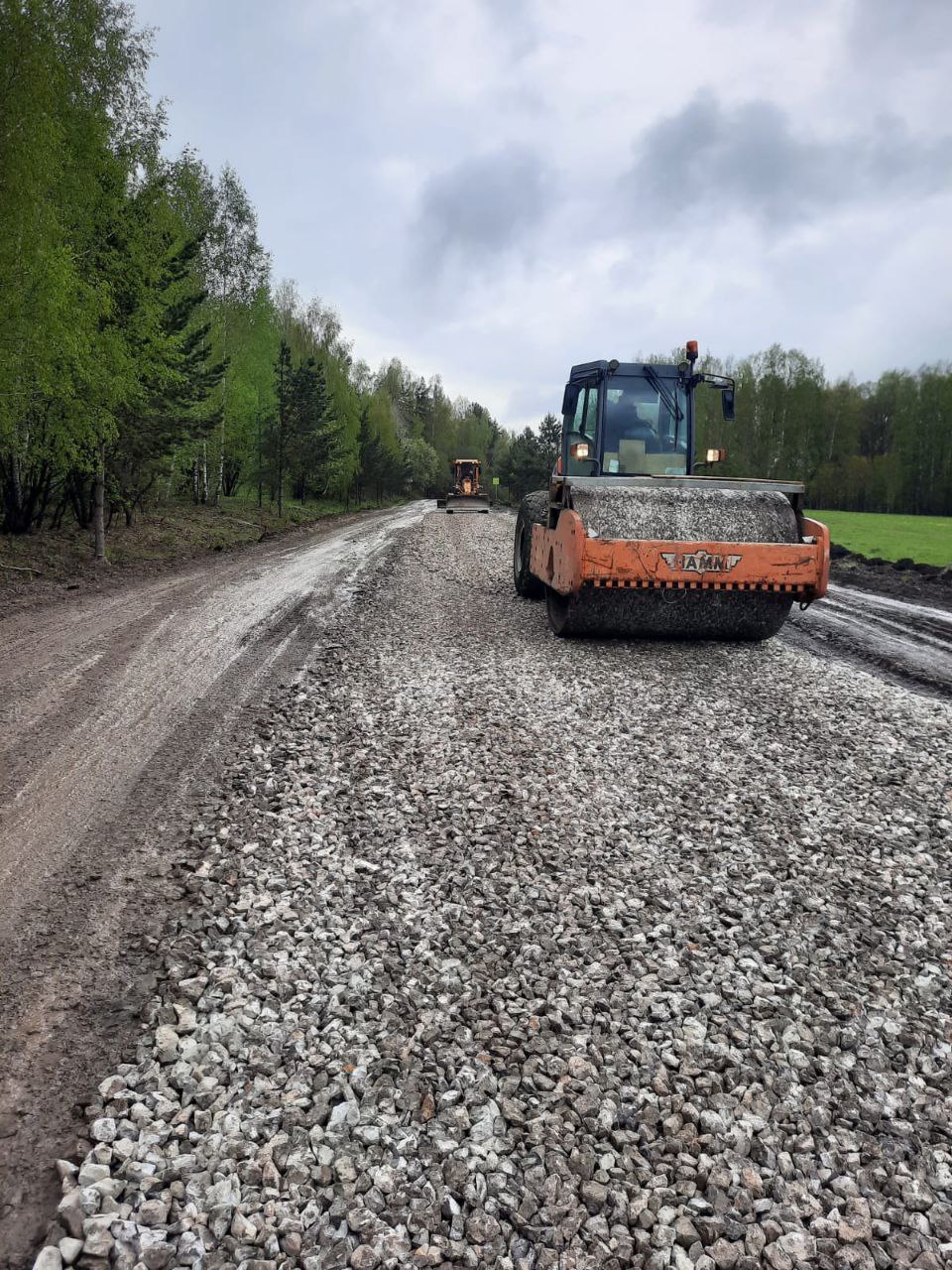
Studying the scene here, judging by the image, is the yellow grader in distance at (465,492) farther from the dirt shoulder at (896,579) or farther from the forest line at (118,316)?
the dirt shoulder at (896,579)

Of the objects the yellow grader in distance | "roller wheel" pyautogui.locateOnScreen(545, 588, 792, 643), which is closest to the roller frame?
"roller wheel" pyautogui.locateOnScreen(545, 588, 792, 643)

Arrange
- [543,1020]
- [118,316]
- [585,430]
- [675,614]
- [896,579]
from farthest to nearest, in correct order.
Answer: [896,579]
[118,316]
[585,430]
[675,614]
[543,1020]

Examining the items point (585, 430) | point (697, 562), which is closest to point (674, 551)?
point (697, 562)

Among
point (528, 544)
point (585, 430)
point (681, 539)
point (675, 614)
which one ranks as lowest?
point (675, 614)

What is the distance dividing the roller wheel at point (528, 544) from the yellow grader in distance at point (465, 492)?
2899 centimetres

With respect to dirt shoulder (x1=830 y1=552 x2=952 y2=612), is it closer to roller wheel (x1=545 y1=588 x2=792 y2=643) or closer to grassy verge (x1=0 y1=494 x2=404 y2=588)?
roller wheel (x1=545 y1=588 x2=792 y2=643)

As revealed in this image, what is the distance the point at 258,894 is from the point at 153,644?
5.54m

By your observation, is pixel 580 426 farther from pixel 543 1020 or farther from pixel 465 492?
pixel 465 492

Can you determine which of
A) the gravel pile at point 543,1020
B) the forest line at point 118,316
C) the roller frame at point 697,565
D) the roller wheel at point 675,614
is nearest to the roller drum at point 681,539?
the roller wheel at point 675,614

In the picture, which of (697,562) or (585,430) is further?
(585,430)

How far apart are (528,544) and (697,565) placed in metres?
4.04

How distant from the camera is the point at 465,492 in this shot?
42.7m

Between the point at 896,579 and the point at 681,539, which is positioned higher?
the point at 681,539

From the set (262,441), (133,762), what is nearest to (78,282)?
(133,762)
